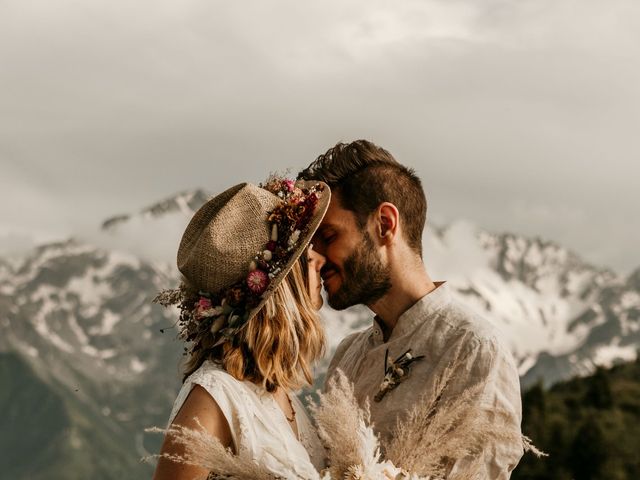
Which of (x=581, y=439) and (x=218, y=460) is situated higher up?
(x=218, y=460)

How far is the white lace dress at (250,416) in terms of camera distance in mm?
6387

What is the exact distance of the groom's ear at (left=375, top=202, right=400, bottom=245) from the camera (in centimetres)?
741

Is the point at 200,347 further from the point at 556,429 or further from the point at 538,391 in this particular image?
the point at 538,391

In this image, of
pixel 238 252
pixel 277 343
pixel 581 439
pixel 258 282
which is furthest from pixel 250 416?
pixel 581 439

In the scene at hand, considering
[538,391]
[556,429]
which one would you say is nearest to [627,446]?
[556,429]

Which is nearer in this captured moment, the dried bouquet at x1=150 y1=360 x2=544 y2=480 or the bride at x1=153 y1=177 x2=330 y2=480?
the dried bouquet at x1=150 y1=360 x2=544 y2=480

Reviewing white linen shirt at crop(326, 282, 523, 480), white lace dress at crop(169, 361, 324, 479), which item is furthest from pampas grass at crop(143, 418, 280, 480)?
white linen shirt at crop(326, 282, 523, 480)

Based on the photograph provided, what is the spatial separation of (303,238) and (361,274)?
71 cm

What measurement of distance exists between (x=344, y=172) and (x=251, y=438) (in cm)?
212

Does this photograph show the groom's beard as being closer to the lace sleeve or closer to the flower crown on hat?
the flower crown on hat

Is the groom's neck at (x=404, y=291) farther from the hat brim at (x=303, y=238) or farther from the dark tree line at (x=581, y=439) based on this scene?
the dark tree line at (x=581, y=439)

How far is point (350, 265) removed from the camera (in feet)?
24.3

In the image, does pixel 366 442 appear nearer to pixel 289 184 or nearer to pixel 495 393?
pixel 495 393

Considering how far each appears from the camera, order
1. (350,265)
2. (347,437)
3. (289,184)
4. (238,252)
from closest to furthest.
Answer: (347,437), (238,252), (289,184), (350,265)
